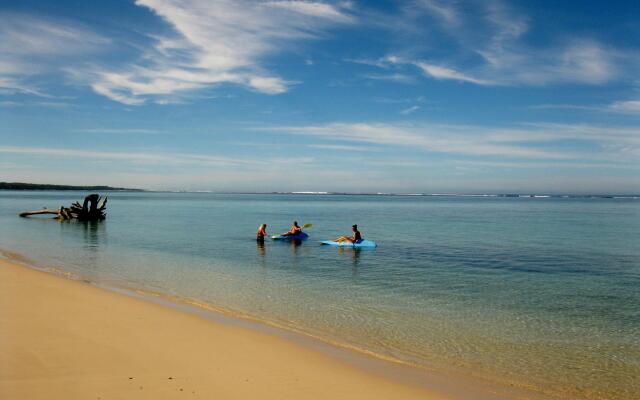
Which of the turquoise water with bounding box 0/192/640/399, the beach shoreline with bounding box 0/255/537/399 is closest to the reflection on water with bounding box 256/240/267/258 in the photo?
the turquoise water with bounding box 0/192/640/399

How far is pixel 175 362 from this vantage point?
310 inches

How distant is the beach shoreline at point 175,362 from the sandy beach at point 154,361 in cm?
2

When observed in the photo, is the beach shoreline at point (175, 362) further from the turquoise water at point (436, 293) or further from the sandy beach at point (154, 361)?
the turquoise water at point (436, 293)

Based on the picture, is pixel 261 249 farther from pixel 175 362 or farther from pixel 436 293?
pixel 175 362

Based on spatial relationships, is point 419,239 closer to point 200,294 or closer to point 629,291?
point 629,291

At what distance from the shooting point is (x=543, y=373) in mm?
8570

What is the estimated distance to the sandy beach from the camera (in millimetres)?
6695

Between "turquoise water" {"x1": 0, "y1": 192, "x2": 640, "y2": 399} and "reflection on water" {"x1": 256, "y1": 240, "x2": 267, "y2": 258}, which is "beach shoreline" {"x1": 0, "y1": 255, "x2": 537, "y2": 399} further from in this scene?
"reflection on water" {"x1": 256, "y1": 240, "x2": 267, "y2": 258}

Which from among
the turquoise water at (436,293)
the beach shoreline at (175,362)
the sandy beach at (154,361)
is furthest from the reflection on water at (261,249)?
the sandy beach at (154,361)

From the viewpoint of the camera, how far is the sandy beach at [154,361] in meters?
6.70

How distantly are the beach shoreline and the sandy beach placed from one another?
16mm

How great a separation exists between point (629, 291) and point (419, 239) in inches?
737

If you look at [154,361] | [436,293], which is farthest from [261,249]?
[154,361]

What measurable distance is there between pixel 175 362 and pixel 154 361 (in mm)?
354
